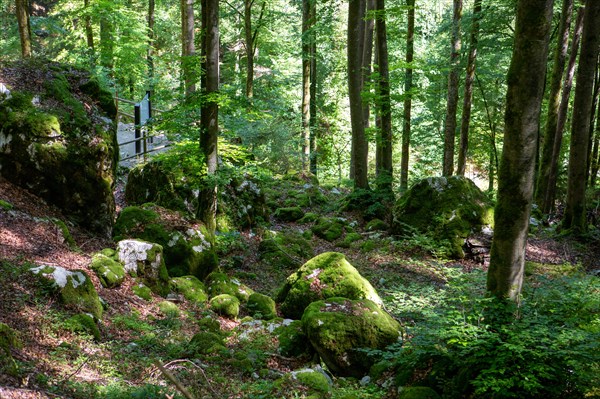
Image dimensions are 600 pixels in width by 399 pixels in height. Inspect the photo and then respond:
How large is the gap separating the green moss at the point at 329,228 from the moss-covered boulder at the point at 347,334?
618 centimetres

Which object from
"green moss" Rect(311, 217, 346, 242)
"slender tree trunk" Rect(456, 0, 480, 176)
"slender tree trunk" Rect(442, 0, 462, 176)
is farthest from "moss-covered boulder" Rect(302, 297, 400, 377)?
"slender tree trunk" Rect(456, 0, 480, 176)

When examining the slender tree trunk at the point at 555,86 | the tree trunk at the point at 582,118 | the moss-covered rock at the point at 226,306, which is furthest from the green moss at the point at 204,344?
the slender tree trunk at the point at 555,86

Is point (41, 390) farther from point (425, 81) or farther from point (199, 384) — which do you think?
point (425, 81)

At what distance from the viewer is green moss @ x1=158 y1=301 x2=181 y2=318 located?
21.0 ft

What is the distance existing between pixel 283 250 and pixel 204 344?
16.8 ft

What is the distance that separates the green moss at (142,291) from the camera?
6.61 meters

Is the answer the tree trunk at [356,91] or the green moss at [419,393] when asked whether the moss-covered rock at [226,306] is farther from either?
Answer: the tree trunk at [356,91]

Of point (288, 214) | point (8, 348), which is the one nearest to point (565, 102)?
point (288, 214)

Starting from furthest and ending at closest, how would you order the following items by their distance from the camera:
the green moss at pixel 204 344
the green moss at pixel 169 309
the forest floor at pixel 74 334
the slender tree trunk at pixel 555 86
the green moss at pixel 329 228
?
the green moss at pixel 329 228, the slender tree trunk at pixel 555 86, the green moss at pixel 169 309, the green moss at pixel 204 344, the forest floor at pixel 74 334

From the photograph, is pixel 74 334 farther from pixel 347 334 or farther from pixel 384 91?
pixel 384 91

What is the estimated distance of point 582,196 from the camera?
434 inches

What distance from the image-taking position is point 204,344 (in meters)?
5.54

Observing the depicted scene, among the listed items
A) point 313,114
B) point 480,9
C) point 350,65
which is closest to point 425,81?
point 313,114

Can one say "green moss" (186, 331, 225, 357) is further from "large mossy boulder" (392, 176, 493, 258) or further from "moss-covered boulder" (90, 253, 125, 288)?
"large mossy boulder" (392, 176, 493, 258)
